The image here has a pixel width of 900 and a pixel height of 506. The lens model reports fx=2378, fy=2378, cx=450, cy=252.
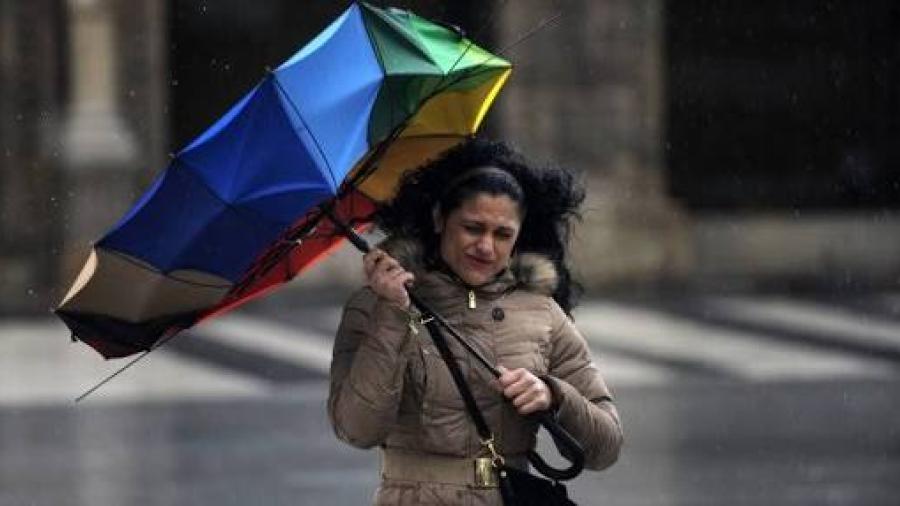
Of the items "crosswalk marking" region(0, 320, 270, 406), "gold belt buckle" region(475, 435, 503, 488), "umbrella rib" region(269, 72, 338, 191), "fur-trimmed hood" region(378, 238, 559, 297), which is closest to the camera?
"umbrella rib" region(269, 72, 338, 191)

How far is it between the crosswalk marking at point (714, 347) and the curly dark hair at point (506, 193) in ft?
32.2

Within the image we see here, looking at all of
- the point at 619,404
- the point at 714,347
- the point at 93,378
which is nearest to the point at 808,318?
the point at 714,347

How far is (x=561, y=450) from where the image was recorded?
4.43 meters

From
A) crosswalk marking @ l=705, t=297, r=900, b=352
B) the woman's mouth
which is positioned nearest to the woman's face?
the woman's mouth

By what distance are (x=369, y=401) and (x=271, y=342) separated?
39.8ft

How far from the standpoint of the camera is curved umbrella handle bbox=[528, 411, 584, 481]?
434 centimetres

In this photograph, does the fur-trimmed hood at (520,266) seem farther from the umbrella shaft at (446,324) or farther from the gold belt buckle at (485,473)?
the gold belt buckle at (485,473)

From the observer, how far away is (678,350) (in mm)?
15641

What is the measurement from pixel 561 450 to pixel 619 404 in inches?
348

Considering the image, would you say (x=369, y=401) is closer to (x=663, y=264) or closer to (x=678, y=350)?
(x=678, y=350)

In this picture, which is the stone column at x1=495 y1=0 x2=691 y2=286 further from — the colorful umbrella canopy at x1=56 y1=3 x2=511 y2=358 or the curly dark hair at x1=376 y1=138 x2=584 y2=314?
the colorful umbrella canopy at x1=56 y1=3 x2=511 y2=358

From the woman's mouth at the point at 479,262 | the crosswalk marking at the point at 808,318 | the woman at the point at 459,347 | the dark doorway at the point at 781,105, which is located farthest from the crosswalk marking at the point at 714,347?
the woman's mouth at the point at 479,262

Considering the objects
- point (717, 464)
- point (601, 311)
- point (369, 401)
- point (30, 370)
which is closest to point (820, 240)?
point (601, 311)

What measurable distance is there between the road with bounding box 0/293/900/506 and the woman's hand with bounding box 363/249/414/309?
19.4ft
